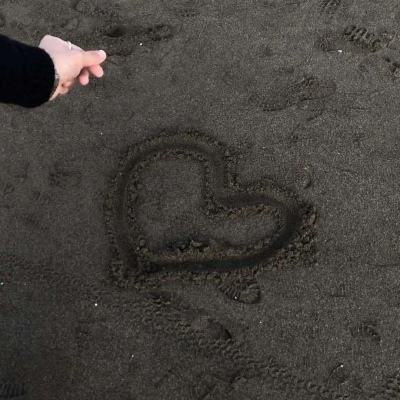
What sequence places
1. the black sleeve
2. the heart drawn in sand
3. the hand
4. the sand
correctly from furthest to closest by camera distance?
the heart drawn in sand
the sand
the hand
the black sleeve

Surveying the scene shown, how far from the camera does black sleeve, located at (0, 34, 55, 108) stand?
1.98m

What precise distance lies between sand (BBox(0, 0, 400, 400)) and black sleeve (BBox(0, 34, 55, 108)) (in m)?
1.30

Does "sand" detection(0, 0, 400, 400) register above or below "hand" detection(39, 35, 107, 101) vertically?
below

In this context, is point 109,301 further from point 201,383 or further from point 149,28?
point 149,28

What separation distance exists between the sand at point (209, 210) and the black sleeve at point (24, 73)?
1.30m

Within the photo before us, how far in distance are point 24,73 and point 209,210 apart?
159 cm

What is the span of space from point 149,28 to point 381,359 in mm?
2798

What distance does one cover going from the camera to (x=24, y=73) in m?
2.03

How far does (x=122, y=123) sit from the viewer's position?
354cm

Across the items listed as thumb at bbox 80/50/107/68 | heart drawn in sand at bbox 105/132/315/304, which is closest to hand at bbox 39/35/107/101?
thumb at bbox 80/50/107/68

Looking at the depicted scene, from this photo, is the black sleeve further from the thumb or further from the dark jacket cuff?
the thumb

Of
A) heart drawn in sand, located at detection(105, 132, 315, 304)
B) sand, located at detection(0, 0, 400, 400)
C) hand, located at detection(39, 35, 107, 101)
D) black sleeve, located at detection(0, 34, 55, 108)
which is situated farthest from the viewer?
heart drawn in sand, located at detection(105, 132, 315, 304)

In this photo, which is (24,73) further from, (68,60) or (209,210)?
(209,210)

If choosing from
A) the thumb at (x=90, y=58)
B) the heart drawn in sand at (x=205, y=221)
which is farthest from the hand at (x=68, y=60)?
the heart drawn in sand at (x=205, y=221)
